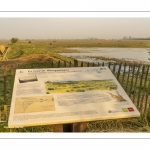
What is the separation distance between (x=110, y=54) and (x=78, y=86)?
164cm

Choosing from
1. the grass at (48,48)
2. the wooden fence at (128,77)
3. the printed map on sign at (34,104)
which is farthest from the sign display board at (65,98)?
the grass at (48,48)

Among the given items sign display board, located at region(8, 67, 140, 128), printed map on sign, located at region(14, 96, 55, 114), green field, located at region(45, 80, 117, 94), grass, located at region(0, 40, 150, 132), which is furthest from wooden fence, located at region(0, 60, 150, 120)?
printed map on sign, located at region(14, 96, 55, 114)

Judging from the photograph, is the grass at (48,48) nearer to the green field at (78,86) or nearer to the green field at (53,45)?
the green field at (53,45)

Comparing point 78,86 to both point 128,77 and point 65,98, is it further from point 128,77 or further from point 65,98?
point 128,77

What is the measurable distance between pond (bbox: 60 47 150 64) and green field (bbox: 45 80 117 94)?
1303 millimetres

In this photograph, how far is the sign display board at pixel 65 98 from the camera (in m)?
2.45

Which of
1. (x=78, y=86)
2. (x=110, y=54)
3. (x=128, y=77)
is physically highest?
(x=110, y=54)

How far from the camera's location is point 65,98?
8.82 ft

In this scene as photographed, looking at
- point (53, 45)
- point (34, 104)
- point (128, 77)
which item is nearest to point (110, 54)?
point (128, 77)

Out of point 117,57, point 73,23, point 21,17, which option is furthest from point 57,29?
point 117,57

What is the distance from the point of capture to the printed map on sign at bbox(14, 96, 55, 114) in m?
2.50

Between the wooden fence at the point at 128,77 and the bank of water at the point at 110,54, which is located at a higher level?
the bank of water at the point at 110,54

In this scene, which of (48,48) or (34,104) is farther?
(48,48)

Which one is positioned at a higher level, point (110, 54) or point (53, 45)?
point (53, 45)
